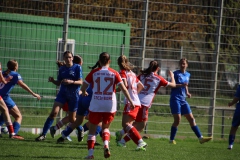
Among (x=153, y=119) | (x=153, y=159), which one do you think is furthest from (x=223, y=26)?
(x=153, y=159)

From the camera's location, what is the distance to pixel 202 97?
1742 cm

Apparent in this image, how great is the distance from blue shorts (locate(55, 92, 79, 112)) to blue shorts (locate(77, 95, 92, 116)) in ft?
0.74

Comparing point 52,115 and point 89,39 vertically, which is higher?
point 89,39

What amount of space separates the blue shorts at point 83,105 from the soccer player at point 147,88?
912 mm

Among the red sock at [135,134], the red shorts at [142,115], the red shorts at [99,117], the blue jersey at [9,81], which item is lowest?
the red sock at [135,134]

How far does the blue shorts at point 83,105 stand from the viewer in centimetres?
1258

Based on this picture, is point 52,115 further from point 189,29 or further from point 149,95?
point 189,29

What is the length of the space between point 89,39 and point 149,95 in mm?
5007

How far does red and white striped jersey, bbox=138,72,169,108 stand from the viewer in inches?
491

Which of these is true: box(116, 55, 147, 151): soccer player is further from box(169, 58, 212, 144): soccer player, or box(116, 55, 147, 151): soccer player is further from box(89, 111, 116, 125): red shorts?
box(169, 58, 212, 144): soccer player

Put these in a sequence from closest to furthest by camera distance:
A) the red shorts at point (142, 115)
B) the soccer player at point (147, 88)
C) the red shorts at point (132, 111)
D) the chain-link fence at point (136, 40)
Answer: the red shorts at point (132, 111), the soccer player at point (147, 88), the red shorts at point (142, 115), the chain-link fence at point (136, 40)

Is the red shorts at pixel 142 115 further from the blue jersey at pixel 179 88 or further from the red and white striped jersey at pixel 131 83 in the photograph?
the blue jersey at pixel 179 88

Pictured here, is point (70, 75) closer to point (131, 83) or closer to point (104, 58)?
point (131, 83)

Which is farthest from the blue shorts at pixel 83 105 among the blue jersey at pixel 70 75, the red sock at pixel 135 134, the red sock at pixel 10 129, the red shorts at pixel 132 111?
the red sock at pixel 10 129
